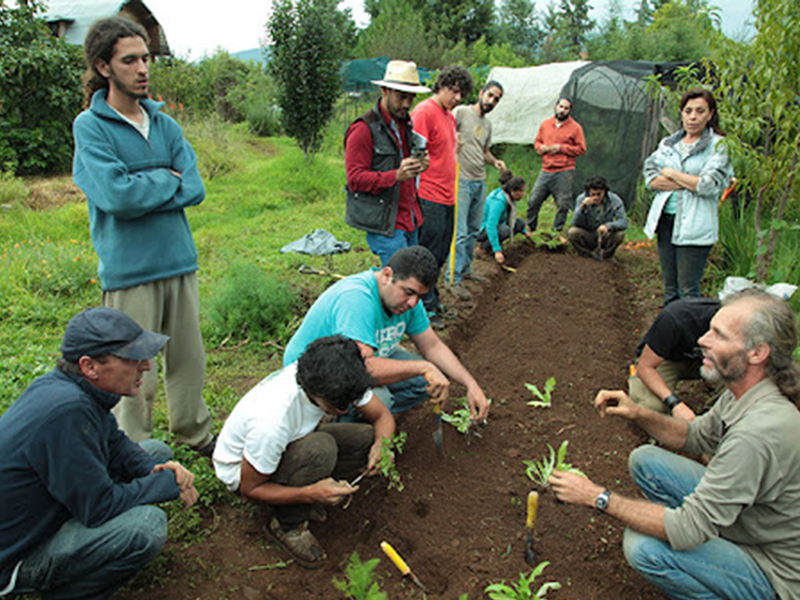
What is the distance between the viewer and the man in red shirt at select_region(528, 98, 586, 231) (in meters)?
8.54

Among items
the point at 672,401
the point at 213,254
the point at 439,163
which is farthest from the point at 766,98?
the point at 213,254

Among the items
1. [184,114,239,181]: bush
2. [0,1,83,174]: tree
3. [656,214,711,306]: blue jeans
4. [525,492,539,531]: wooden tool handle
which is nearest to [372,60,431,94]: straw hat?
[656,214,711,306]: blue jeans

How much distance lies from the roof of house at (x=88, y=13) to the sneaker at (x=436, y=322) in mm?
18762

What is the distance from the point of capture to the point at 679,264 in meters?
4.86

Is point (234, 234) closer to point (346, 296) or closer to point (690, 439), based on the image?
point (346, 296)

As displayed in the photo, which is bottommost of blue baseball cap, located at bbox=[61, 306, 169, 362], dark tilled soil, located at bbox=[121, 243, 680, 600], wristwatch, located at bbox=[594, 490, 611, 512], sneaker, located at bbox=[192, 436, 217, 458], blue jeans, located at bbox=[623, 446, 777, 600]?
dark tilled soil, located at bbox=[121, 243, 680, 600]

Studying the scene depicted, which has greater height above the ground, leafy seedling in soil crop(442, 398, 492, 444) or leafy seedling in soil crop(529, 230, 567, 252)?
leafy seedling in soil crop(529, 230, 567, 252)

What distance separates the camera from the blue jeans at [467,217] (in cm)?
639

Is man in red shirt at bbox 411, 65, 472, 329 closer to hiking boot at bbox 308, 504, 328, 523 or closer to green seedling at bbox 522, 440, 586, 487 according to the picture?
green seedling at bbox 522, 440, 586, 487

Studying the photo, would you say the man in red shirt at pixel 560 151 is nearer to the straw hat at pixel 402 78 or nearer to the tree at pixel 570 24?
the straw hat at pixel 402 78

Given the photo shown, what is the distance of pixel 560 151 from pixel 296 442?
23.1ft

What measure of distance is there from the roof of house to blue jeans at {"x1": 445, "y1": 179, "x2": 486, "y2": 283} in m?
17.6

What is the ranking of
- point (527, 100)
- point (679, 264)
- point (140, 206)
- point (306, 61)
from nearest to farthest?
point (140, 206)
point (679, 264)
point (306, 61)
point (527, 100)

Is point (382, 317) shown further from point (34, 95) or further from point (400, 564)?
point (34, 95)
